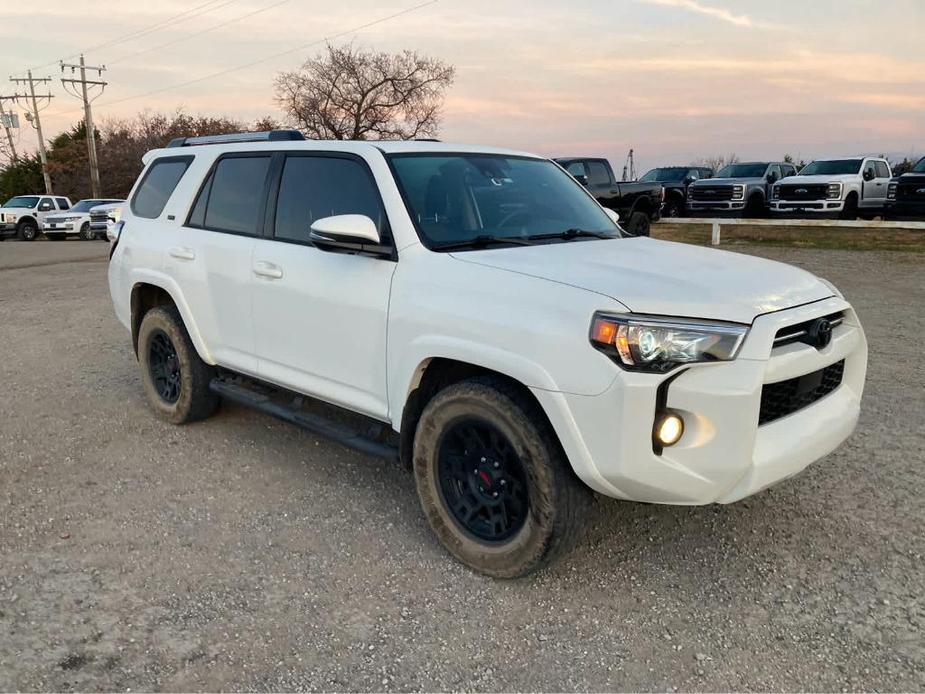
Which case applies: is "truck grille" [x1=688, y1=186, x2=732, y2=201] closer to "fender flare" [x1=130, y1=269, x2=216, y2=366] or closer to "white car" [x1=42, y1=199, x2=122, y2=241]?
"fender flare" [x1=130, y1=269, x2=216, y2=366]

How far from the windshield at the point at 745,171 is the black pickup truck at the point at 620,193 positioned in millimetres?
6166

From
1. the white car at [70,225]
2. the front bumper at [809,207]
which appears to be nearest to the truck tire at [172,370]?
the front bumper at [809,207]


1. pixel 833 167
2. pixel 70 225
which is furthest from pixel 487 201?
pixel 70 225

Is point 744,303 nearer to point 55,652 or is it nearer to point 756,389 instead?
point 756,389

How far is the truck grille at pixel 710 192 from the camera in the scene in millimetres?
22392

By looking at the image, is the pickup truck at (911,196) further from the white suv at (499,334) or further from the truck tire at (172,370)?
the truck tire at (172,370)

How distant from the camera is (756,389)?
282cm

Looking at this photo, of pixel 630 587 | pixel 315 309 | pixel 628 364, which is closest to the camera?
pixel 628 364

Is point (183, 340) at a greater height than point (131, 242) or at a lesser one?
lesser

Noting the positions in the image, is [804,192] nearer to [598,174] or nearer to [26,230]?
[598,174]

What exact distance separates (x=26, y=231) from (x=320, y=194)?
30.2 metres

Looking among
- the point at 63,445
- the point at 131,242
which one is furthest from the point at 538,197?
the point at 63,445

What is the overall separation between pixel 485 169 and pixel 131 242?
278 centimetres

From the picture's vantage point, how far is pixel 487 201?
161 inches
